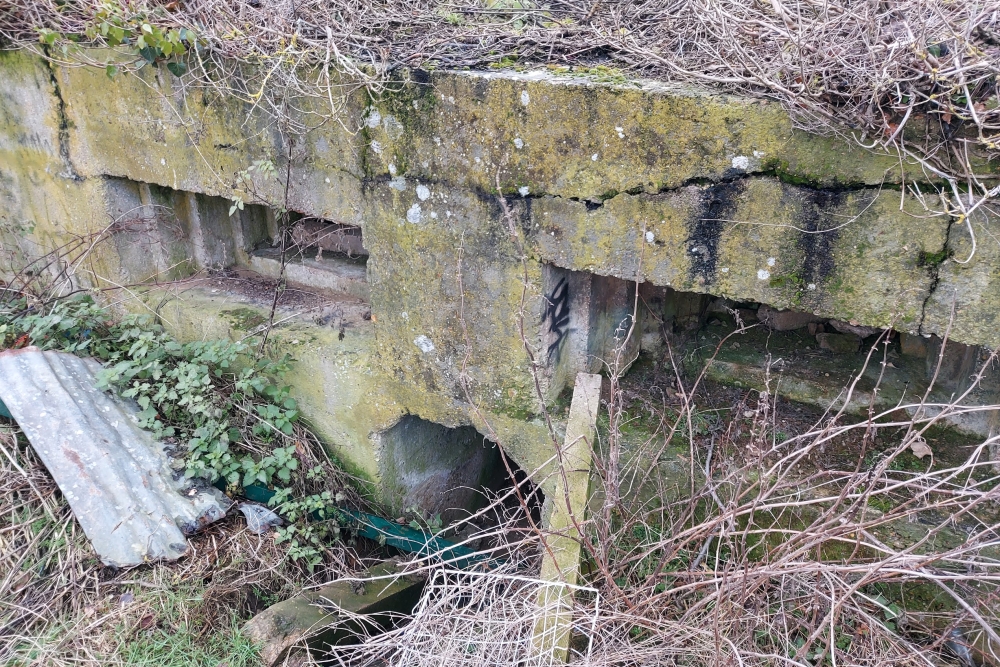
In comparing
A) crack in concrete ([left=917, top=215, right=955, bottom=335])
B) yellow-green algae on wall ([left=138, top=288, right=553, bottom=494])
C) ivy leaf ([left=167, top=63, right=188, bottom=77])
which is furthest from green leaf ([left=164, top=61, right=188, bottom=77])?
crack in concrete ([left=917, top=215, right=955, bottom=335])

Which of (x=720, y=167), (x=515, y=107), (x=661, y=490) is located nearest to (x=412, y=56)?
(x=515, y=107)

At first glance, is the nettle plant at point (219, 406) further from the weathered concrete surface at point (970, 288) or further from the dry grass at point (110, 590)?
the weathered concrete surface at point (970, 288)

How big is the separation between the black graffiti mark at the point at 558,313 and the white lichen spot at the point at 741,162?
34.2 inches

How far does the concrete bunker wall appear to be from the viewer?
214cm

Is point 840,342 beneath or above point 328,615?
above

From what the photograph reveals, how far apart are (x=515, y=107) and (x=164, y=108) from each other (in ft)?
6.15

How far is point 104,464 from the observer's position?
3180 mm

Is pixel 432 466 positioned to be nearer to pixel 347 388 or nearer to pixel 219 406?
pixel 347 388

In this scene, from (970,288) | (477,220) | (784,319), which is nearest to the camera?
(970,288)

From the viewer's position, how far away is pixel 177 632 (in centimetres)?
293

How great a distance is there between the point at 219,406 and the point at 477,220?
1.80m

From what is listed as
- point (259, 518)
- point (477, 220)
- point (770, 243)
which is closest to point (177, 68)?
point (477, 220)

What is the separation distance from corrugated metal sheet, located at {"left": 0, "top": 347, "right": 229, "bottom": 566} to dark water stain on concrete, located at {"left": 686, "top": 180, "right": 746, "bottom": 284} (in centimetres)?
248

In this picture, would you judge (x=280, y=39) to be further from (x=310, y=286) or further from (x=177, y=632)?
(x=177, y=632)
